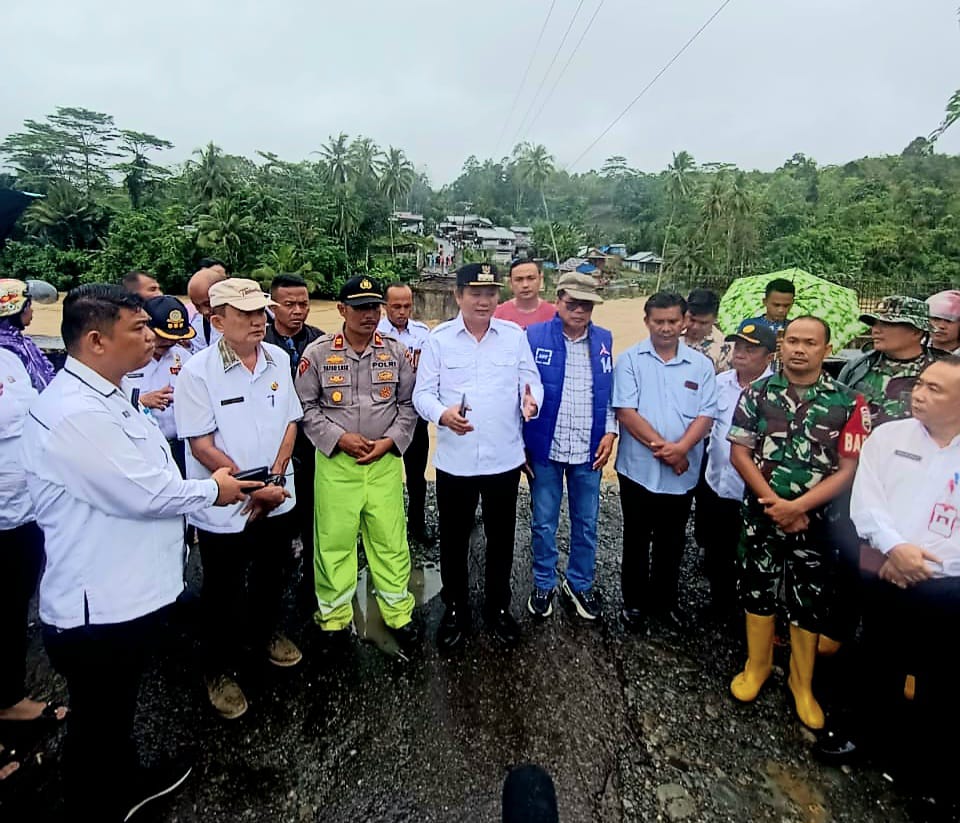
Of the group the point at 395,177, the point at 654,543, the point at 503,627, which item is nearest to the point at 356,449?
the point at 503,627

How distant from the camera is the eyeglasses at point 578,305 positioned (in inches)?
124

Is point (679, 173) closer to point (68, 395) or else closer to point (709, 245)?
point (709, 245)

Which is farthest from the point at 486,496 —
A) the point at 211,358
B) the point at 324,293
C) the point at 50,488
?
the point at 324,293

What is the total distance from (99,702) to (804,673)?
2939 millimetres

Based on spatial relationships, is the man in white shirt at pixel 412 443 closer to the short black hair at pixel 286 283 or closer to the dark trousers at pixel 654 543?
the short black hair at pixel 286 283

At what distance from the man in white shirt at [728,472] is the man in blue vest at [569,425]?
707 mm

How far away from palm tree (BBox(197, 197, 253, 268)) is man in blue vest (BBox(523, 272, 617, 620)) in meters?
29.5

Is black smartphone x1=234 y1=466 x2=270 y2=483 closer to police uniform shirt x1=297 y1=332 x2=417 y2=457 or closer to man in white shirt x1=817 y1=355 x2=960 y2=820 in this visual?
police uniform shirt x1=297 y1=332 x2=417 y2=457

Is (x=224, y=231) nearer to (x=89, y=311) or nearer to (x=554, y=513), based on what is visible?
(x=554, y=513)

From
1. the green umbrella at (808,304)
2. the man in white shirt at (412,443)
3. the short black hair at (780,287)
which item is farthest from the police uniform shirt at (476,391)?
the short black hair at (780,287)

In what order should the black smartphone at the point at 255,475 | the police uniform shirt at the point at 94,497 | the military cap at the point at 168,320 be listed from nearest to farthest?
1. the police uniform shirt at the point at 94,497
2. the black smartphone at the point at 255,475
3. the military cap at the point at 168,320

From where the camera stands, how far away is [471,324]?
304cm

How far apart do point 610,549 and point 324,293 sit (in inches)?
1181

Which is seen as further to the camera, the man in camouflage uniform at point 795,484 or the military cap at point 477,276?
the military cap at point 477,276
